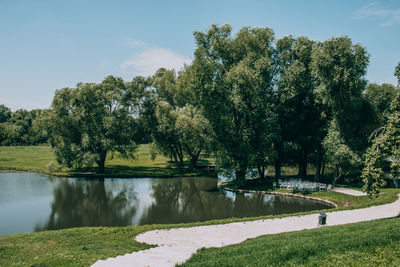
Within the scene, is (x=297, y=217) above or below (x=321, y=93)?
below

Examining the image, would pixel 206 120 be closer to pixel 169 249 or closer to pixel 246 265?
pixel 169 249

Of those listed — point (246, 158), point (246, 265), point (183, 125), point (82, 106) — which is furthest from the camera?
point (82, 106)

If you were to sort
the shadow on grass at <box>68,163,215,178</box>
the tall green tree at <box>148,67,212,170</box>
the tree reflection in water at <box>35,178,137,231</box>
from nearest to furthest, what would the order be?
the tree reflection in water at <box>35,178,137,231</box> < the tall green tree at <box>148,67,212,170</box> < the shadow on grass at <box>68,163,215,178</box>

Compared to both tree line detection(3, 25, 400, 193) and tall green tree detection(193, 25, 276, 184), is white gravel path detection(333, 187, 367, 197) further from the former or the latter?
tall green tree detection(193, 25, 276, 184)

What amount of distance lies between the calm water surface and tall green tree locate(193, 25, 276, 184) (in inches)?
198

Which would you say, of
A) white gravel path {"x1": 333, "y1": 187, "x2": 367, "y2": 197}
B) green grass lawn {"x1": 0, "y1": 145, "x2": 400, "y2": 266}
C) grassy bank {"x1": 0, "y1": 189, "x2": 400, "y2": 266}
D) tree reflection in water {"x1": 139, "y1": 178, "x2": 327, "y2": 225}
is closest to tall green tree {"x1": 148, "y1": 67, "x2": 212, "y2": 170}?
tree reflection in water {"x1": 139, "y1": 178, "x2": 327, "y2": 225}

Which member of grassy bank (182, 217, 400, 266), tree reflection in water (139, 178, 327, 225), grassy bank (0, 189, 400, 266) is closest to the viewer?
grassy bank (182, 217, 400, 266)

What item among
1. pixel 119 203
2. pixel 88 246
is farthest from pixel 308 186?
pixel 88 246

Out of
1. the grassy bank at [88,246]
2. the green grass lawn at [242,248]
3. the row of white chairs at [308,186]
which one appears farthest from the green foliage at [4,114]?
the green grass lawn at [242,248]

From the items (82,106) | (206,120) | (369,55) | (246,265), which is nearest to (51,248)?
(246,265)

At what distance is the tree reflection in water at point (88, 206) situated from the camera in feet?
73.0

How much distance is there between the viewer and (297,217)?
1975 centimetres

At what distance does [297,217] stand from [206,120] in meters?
17.5

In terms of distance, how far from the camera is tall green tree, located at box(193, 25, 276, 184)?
32.9 metres
